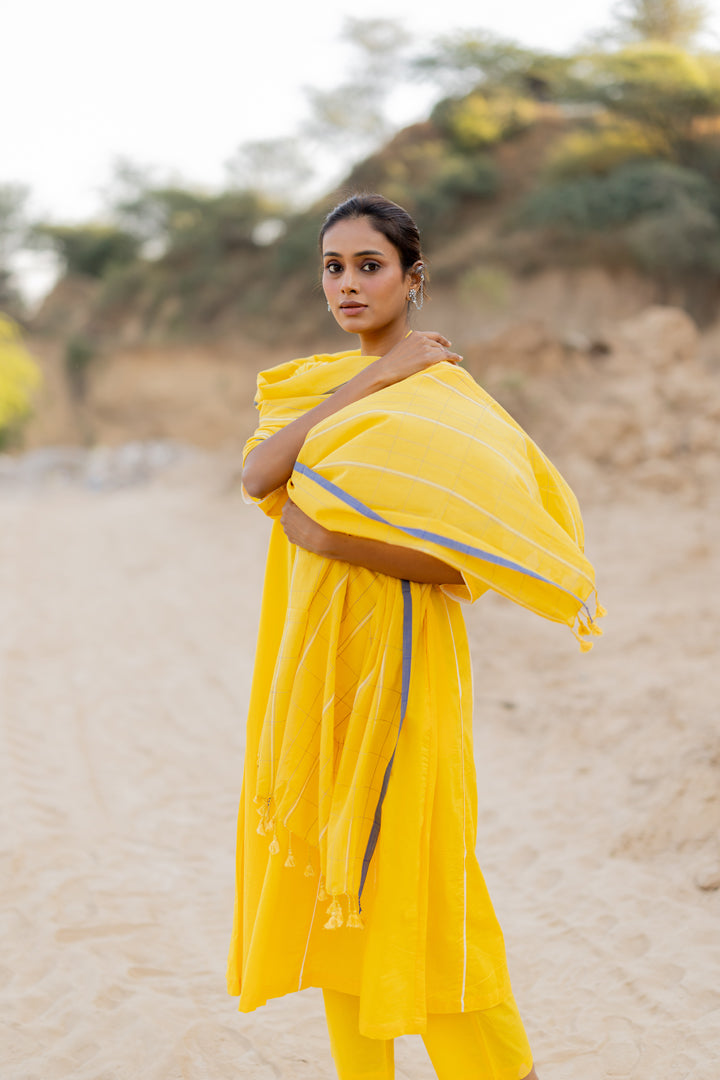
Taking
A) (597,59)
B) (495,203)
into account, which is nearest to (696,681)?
(597,59)

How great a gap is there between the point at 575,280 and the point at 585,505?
13.2 meters

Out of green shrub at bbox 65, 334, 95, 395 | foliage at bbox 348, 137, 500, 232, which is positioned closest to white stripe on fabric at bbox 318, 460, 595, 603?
foliage at bbox 348, 137, 500, 232

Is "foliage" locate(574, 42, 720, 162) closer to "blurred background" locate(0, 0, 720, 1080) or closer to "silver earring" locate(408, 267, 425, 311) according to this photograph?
"blurred background" locate(0, 0, 720, 1080)

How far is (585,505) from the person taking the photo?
26.0 ft

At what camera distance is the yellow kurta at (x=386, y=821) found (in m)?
1.56

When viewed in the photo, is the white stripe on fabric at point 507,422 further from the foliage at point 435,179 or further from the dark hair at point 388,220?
the foliage at point 435,179

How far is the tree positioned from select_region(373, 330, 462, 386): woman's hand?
73.0 feet

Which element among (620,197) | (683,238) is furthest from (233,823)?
(620,197)

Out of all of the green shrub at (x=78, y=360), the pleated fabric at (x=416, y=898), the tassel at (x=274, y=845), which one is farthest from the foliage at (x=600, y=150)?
the tassel at (x=274, y=845)

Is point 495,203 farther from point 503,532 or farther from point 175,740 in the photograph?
point 503,532

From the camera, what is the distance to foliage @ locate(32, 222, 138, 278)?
105 feet

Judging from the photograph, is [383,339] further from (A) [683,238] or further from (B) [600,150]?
(B) [600,150]

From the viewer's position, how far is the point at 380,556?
155 cm

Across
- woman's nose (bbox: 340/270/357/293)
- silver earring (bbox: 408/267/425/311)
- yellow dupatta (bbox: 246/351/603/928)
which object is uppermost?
woman's nose (bbox: 340/270/357/293)
